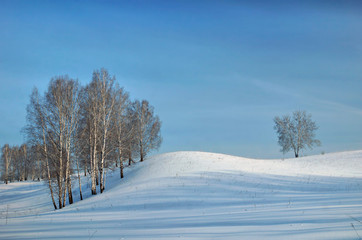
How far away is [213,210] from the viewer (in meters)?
10.1

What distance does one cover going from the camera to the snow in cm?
618

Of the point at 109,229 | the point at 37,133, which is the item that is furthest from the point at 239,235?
the point at 37,133

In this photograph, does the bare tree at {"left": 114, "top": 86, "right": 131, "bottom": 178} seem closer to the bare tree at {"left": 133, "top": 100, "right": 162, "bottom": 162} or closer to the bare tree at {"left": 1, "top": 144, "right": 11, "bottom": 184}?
the bare tree at {"left": 133, "top": 100, "right": 162, "bottom": 162}

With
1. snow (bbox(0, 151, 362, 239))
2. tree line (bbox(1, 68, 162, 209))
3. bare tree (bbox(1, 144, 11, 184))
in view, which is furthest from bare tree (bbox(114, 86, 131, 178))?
bare tree (bbox(1, 144, 11, 184))

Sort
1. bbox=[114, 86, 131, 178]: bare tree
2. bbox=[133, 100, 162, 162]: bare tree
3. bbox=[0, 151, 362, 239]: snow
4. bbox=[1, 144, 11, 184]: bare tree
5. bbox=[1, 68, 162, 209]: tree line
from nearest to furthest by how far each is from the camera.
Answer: bbox=[0, 151, 362, 239]: snow → bbox=[1, 68, 162, 209]: tree line → bbox=[114, 86, 131, 178]: bare tree → bbox=[133, 100, 162, 162]: bare tree → bbox=[1, 144, 11, 184]: bare tree

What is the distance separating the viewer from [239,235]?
5668mm

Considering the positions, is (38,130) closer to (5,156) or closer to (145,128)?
(145,128)

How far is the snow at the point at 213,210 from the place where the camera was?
618 centimetres

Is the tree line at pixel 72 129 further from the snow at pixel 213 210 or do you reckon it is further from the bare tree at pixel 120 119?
the snow at pixel 213 210

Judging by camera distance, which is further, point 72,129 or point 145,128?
point 145,128

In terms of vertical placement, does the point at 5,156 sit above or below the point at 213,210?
above

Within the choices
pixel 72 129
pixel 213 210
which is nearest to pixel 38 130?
pixel 72 129

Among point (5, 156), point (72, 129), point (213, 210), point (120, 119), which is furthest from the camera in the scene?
point (5, 156)

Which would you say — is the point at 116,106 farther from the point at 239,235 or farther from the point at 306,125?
the point at 306,125
